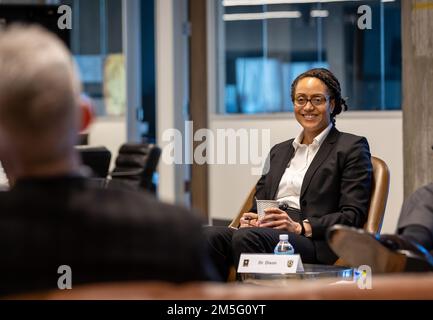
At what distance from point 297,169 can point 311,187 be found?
0.14 m

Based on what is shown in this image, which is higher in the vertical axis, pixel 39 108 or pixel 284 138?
pixel 39 108

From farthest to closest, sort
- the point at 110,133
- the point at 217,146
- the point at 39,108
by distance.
→ the point at 110,133, the point at 217,146, the point at 39,108

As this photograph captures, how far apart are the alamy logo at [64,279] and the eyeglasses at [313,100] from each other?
2.59 m

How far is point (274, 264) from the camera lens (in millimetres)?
3436

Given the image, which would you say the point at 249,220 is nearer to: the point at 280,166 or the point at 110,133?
the point at 280,166

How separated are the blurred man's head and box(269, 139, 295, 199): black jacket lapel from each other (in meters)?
2.62

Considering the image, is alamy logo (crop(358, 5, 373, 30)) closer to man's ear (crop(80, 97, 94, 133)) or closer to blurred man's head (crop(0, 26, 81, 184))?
man's ear (crop(80, 97, 94, 133))

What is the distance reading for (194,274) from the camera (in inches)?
Answer: 50.3

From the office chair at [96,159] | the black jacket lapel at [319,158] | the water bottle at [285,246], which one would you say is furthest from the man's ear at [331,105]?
the office chair at [96,159]

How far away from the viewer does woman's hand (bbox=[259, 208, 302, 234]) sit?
12.0ft

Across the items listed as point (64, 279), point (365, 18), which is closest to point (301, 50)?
point (365, 18)

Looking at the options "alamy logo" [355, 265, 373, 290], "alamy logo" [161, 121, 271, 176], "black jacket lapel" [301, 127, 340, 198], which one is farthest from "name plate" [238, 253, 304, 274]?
"alamy logo" [161, 121, 271, 176]

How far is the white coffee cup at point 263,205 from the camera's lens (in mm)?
3668

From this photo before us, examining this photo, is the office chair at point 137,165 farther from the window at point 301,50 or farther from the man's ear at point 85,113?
the man's ear at point 85,113
